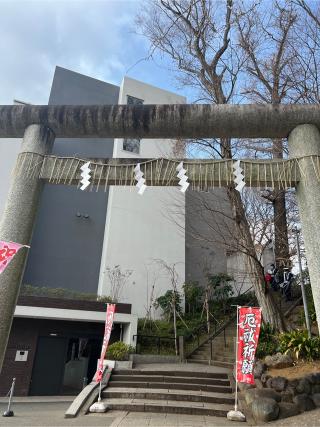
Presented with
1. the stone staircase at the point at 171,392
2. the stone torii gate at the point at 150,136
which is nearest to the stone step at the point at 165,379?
the stone staircase at the point at 171,392

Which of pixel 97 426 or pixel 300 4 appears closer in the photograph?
pixel 97 426

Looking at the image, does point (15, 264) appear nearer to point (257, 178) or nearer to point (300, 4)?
point (257, 178)

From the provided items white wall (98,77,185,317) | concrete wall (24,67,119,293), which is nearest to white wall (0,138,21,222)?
concrete wall (24,67,119,293)

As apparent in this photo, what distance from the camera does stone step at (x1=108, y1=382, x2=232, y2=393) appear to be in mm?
10305

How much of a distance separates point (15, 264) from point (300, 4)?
12.3 meters

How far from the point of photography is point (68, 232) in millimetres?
18062

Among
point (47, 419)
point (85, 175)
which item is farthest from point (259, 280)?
point (85, 175)

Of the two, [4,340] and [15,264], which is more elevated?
[15,264]

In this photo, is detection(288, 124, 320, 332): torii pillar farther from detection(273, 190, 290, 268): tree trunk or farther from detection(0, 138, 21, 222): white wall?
detection(0, 138, 21, 222): white wall

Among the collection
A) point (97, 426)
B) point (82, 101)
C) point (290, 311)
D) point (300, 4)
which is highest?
point (82, 101)

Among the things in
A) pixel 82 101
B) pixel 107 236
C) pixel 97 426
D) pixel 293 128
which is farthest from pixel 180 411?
pixel 82 101

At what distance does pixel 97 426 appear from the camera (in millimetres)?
7551

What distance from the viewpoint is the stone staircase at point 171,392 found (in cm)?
908

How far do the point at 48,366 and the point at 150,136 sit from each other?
12.6 m
